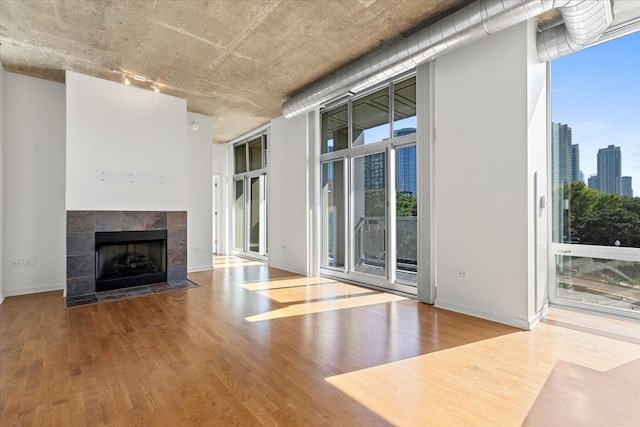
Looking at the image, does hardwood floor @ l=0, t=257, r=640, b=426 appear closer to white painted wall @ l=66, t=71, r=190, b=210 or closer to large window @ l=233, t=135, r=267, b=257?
white painted wall @ l=66, t=71, r=190, b=210

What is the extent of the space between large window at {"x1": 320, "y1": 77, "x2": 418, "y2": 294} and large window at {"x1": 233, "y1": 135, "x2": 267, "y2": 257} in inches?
104

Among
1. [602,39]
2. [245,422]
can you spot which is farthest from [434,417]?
[602,39]

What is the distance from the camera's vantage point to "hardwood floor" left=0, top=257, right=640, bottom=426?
2.08 metres

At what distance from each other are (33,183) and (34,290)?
180 cm

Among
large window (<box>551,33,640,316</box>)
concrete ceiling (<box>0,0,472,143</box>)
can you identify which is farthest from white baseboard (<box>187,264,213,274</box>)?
large window (<box>551,33,640,316</box>)

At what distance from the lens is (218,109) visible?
6961mm

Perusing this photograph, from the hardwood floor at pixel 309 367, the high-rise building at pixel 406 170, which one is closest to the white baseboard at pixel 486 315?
the hardwood floor at pixel 309 367

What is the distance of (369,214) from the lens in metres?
5.70

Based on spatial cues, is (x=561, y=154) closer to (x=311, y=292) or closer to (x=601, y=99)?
(x=601, y=99)

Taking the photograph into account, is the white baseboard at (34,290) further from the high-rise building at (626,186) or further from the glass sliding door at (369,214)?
the high-rise building at (626,186)

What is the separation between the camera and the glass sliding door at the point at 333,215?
6266 mm

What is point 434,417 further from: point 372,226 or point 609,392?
point 372,226

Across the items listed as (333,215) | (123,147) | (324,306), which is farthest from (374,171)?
(123,147)

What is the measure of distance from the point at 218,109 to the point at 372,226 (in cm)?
429
